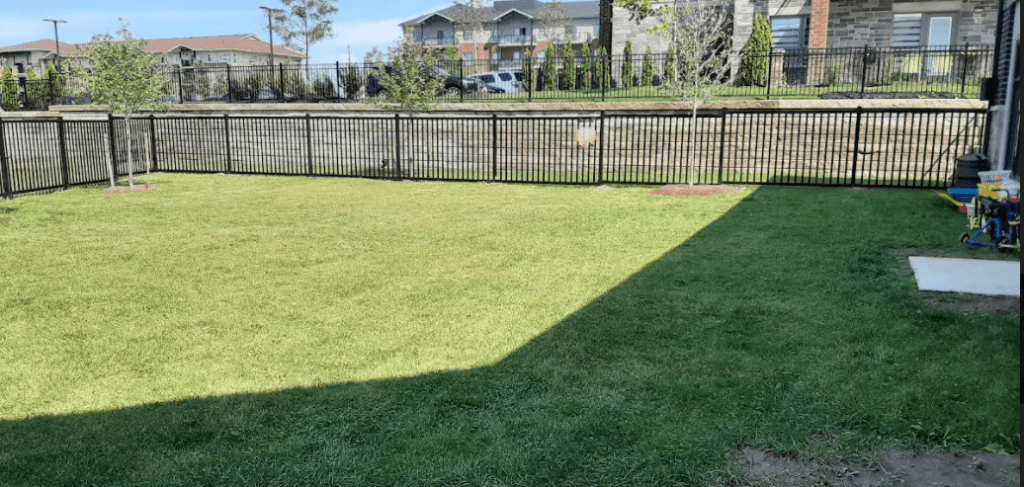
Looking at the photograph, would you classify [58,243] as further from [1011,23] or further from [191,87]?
[191,87]

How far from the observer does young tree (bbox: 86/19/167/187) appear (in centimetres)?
1441

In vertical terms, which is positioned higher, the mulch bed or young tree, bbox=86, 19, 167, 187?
young tree, bbox=86, 19, 167, 187

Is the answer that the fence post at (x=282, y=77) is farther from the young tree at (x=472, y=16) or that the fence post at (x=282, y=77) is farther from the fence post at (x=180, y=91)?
the young tree at (x=472, y=16)

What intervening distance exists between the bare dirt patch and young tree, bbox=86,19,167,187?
10.5m

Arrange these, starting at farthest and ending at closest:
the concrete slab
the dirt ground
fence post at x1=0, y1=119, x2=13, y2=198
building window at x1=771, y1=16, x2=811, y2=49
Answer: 1. building window at x1=771, y1=16, x2=811, y2=49
2. fence post at x1=0, y1=119, x2=13, y2=198
3. the concrete slab
4. the dirt ground

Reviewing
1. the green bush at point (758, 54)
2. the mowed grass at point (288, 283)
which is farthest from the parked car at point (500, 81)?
the mowed grass at point (288, 283)

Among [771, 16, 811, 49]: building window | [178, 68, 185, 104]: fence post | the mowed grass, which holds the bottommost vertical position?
the mowed grass

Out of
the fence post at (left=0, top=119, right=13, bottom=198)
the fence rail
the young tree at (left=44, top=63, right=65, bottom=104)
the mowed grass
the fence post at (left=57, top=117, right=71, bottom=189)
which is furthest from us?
the young tree at (left=44, top=63, right=65, bottom=104)

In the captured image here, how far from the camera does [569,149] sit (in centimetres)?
1881

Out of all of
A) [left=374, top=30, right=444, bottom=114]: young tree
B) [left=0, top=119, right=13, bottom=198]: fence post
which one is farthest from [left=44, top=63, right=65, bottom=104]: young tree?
[left=0, top=119, right=13, bottom=198]: fence post

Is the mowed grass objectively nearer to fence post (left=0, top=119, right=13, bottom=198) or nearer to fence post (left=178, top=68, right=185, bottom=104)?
fence post (left=0, top=119, right=13, bottom=198)

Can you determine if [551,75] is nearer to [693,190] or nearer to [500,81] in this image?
[500,81]

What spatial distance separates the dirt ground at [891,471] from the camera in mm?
3318

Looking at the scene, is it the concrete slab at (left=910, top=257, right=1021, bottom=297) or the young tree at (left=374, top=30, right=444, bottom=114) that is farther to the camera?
the young tree at (left=374, top=30, right=444, bottom=114)
